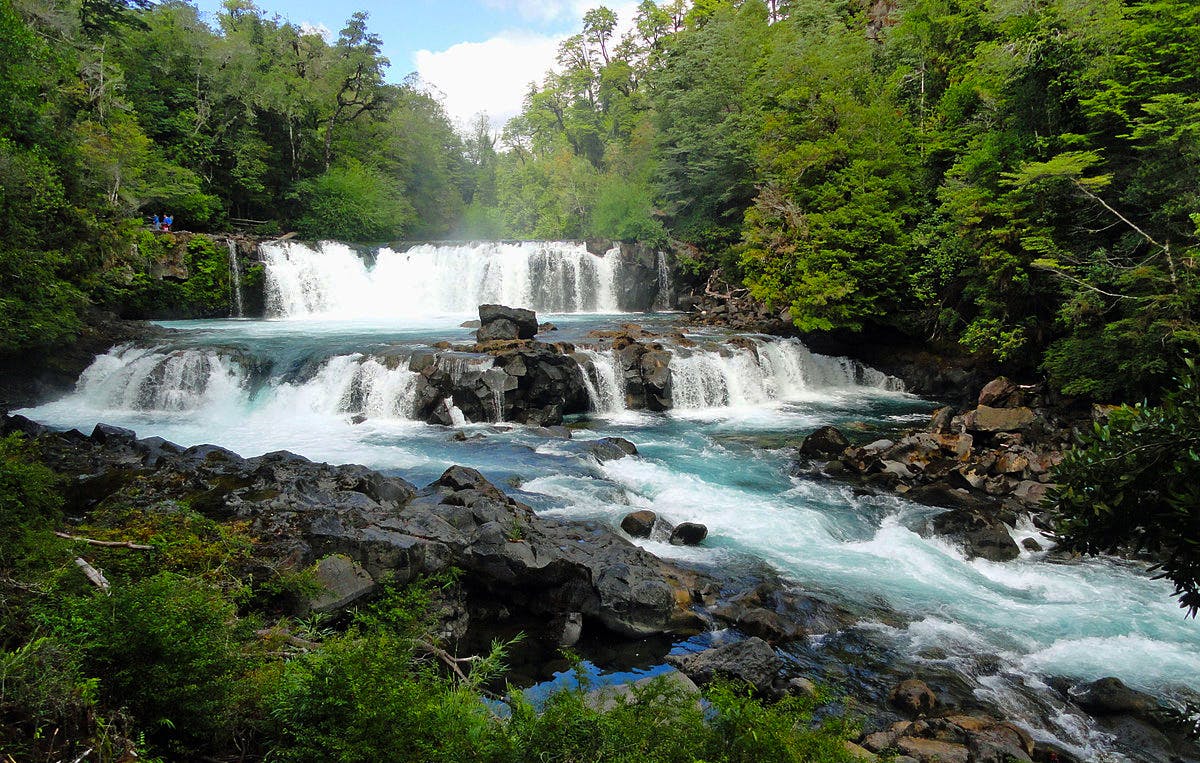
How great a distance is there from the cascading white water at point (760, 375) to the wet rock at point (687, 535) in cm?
879

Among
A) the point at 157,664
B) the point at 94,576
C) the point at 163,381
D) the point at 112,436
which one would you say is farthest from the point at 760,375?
the point at 157,664

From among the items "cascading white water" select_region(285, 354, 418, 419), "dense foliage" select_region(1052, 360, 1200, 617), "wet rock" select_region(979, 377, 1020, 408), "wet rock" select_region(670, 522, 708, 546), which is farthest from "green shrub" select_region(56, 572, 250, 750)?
"wet rock" select_region(979, 377, 1020, 408)

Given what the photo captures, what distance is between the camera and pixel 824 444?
1389cm

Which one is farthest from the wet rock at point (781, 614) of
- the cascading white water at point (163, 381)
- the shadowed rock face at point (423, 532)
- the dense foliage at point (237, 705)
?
the cascading white water at point (163, 381)

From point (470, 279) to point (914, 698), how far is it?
26.2 m

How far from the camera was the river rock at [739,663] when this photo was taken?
6258 millimetres

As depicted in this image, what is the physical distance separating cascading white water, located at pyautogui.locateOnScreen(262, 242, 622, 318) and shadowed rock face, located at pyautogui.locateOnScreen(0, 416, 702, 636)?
1912 centimetres

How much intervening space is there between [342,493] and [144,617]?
5659 millimetres

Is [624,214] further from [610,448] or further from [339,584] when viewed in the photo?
[339,584]

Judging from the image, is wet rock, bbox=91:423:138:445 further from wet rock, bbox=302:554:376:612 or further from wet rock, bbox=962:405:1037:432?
wet rock, bbox=962:405:1037:432

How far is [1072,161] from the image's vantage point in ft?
42.3

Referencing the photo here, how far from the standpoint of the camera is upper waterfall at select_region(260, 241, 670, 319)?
92.2 ft

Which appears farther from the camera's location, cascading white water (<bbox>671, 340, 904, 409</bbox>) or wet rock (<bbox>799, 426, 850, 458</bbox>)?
cascading white water (<bbox>671, 340, 904, 409</bbox>)

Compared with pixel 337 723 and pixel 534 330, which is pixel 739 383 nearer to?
pixel 534 330
